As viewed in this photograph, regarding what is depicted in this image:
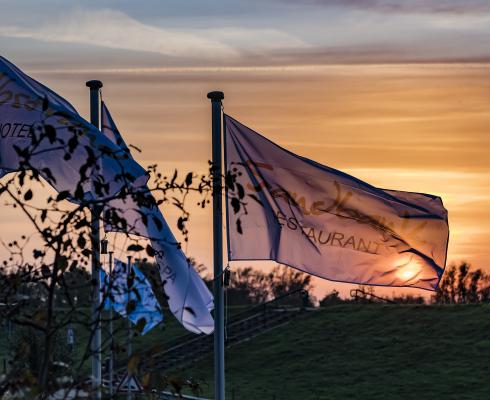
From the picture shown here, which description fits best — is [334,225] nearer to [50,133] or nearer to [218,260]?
[218,260]

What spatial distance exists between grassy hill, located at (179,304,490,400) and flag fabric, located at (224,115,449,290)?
21746 millimetres

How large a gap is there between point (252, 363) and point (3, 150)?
3498cm

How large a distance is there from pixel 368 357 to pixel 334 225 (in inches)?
1253

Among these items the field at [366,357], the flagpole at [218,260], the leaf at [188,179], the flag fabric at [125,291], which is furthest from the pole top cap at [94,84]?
the field at [366,357]

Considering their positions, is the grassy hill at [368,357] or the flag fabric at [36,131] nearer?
the flag fabric at [36,131]

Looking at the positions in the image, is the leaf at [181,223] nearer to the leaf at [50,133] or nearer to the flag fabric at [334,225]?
the leaf at [50,133]

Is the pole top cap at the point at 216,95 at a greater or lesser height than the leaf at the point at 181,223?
greater

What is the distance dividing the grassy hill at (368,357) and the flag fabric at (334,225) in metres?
21.7

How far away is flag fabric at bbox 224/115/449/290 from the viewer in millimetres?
17766

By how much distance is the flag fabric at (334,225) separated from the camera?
58.3 feet

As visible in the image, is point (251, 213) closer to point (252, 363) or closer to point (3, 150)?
point (3, 150)

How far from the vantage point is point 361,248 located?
1795cm

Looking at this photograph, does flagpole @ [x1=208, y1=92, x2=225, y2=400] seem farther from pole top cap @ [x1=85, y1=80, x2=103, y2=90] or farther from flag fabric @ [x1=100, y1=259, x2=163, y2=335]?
pole top cap @ [x1=85, y1=80, x2=103, y2=90]

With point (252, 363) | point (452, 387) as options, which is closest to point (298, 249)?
point (452, 387)
